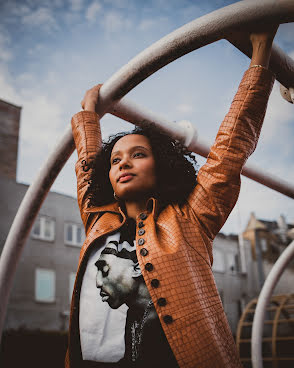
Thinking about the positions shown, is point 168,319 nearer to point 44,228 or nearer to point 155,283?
point 155,283

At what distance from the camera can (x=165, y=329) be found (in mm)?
1498

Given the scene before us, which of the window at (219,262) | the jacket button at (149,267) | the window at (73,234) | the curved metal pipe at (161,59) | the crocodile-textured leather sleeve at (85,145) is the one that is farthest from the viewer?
the window at (219,262)

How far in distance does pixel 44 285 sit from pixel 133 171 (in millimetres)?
15496

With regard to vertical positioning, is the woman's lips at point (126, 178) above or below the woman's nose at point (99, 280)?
above

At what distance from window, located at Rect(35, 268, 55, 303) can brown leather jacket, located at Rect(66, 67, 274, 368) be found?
14976 mm

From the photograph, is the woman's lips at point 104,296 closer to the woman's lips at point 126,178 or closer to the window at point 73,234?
the woman's lips at point 126,178

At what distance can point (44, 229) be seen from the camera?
17062mm

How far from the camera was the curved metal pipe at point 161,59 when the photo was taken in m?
1.88

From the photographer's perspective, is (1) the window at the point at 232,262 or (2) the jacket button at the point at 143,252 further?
(1) the window at the point at 232,262

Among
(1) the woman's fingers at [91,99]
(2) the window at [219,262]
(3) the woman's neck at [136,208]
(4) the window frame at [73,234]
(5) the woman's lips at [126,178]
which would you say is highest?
(4) the window frame at [73,234]

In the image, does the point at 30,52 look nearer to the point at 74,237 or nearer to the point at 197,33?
the point at 74,237

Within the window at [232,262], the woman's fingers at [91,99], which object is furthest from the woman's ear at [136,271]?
the window at [232,262]

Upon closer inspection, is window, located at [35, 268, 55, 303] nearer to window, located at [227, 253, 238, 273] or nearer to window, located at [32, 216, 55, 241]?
window, located at [32, 216, 55, 241]

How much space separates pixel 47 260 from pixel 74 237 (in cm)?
165
